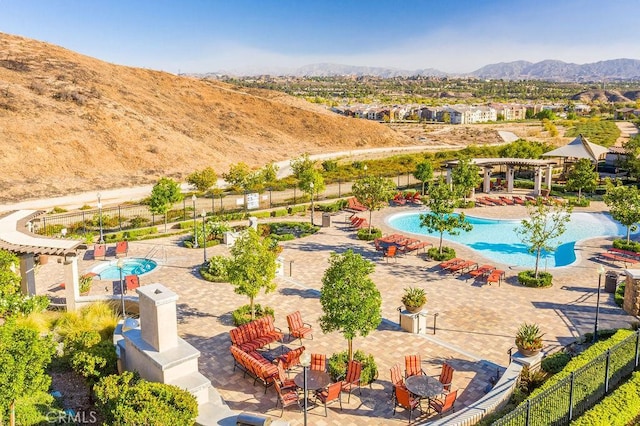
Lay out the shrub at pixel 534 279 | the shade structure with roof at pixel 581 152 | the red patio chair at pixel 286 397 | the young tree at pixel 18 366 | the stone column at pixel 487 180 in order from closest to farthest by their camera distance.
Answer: the young tree at pixel 18 366, the red patio chair at pixel 286 397, the shrub at pixel 534 279, the stone column at pixel 487 180, the shade structure with roof at pixel 581 152

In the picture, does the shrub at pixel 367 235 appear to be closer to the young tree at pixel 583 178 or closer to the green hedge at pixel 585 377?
the green hedge at pixel 585 377

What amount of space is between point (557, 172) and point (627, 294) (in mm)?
32309

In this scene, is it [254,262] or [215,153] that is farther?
[215,153]

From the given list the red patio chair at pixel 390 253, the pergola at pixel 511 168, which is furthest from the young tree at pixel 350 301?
the pergola at pixel 511 168

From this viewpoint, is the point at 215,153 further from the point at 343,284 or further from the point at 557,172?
the point at 343,284

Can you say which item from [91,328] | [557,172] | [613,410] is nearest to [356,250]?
[91,328]

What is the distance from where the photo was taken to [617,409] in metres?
9.86

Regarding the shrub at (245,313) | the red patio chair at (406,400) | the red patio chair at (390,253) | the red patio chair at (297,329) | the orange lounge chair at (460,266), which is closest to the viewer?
the red patio chair at (406,400)

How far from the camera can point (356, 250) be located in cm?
2455

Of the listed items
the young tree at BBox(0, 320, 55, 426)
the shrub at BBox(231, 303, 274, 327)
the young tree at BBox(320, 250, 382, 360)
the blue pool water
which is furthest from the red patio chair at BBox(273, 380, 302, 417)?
the blue pool water

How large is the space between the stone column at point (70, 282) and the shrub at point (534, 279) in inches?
637

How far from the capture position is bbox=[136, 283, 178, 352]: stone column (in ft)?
34.6

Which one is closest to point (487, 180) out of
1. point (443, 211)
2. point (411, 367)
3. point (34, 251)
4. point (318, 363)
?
point (443, 211)

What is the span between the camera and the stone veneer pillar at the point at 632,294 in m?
16.2
